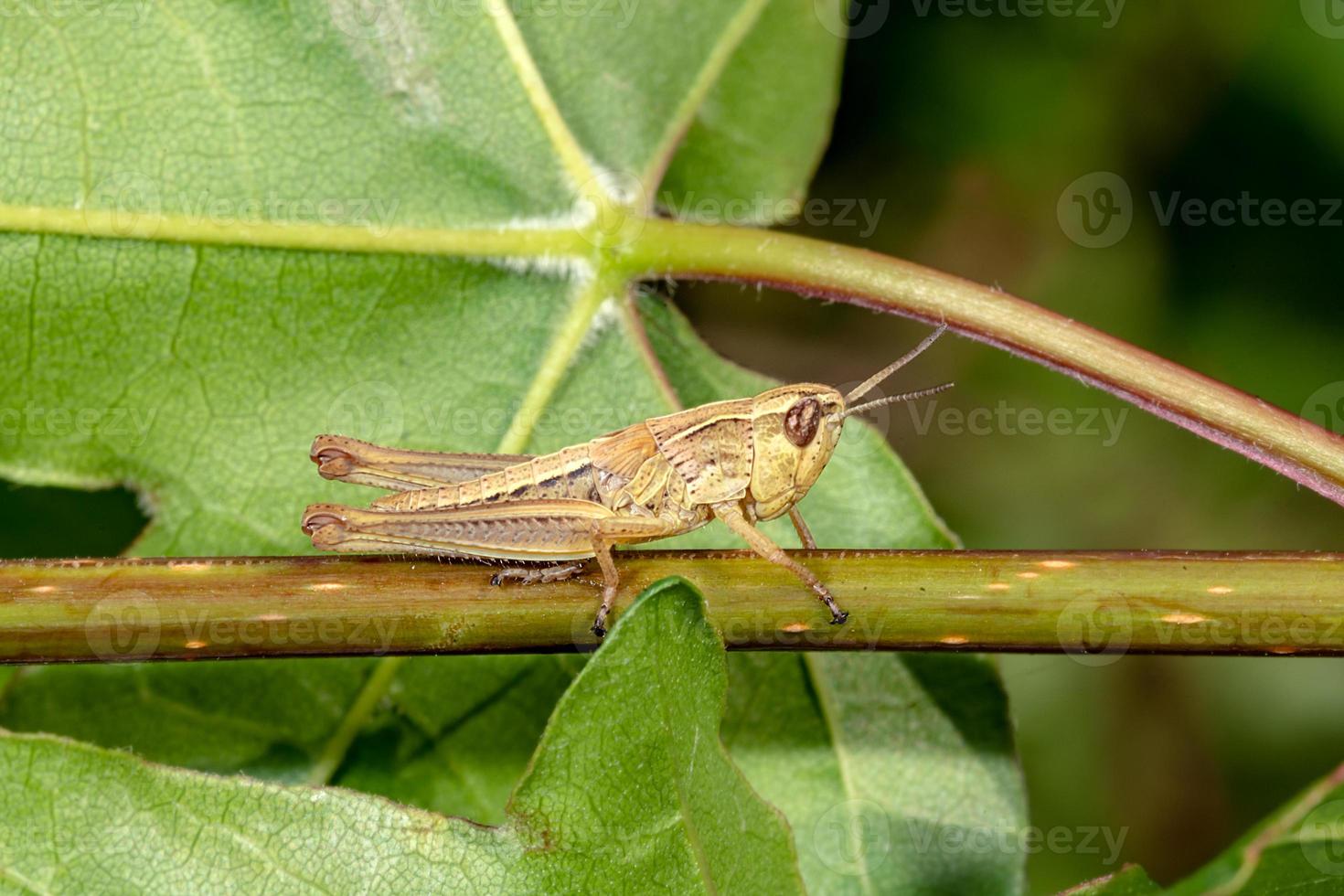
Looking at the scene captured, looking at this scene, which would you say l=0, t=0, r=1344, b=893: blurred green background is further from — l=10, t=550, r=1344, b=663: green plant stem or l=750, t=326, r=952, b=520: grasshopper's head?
l=10, t=550, r=1344, b=663: green plant stem

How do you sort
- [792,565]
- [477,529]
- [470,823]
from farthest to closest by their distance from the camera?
[477,529]
[792,565]
[470,823]

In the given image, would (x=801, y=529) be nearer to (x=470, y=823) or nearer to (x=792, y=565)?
(x=792, y=565)

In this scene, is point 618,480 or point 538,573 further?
point 618,480

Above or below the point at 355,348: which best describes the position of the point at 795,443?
below

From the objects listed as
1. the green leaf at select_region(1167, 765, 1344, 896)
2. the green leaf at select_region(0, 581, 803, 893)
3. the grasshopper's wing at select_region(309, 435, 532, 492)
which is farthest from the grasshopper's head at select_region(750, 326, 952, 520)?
the green leaf at select_region(1167, 765, 1344, 896)

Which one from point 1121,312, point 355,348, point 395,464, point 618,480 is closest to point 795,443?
point 618,480

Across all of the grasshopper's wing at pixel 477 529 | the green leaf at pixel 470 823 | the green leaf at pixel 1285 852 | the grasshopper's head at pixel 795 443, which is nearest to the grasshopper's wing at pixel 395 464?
the grasshopper's wing at pixel 477 529

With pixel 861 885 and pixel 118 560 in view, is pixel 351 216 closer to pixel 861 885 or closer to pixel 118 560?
pixel 118 560

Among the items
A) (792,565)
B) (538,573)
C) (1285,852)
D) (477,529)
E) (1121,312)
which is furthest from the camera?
(1121,312)

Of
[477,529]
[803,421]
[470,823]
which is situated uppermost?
[803,421]
